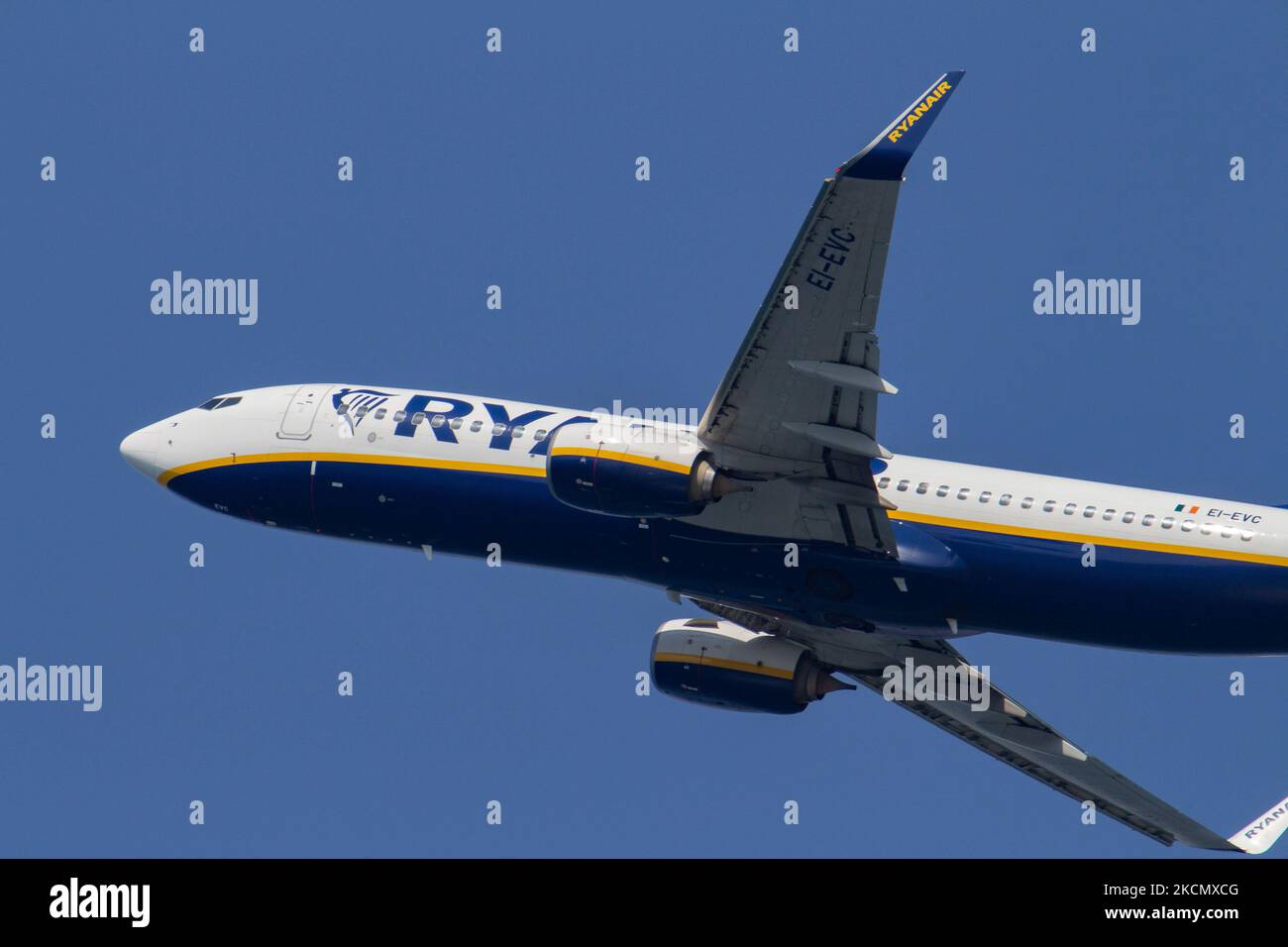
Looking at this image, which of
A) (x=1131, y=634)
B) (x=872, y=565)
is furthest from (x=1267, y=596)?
(x=872, y=565)

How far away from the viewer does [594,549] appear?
4753 centimetres

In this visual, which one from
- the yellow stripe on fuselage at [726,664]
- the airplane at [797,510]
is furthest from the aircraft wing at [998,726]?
the yellow stripe on fuselage at [726,664]

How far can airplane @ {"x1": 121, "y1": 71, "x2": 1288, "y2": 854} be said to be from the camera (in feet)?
137

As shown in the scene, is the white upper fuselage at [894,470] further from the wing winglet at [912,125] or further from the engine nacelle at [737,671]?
the wing winglet at [912,125]

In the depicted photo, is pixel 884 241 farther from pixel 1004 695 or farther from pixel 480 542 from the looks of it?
pixel 1004 695

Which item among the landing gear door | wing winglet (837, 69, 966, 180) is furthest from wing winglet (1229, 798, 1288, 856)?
the landing gear door

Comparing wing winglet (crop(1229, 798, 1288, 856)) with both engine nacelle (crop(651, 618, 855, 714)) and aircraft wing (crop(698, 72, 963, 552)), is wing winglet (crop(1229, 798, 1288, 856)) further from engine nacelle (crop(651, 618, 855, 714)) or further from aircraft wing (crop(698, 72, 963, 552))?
aircraft wing (crop(698, 72, 963, 552))

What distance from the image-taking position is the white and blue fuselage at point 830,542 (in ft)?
145

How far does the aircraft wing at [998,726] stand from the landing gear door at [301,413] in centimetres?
1109

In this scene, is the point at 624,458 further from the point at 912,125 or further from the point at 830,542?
the point at 912,125

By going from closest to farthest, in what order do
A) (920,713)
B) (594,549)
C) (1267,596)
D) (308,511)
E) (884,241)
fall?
(884,241) → (1267,596) → (594,549) → (308,511) → (920,713)

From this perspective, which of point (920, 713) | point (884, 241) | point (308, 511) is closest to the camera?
point (884, 241)

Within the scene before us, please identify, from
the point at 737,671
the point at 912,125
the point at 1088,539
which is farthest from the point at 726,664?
the point at 912,125

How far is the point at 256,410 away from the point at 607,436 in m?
12.2
